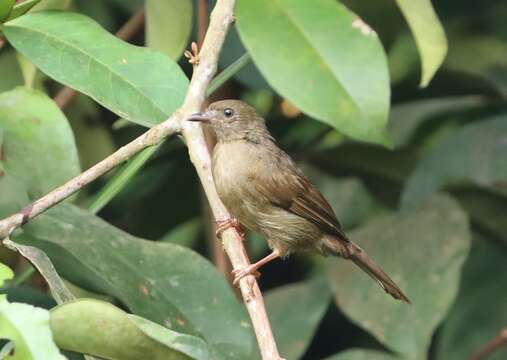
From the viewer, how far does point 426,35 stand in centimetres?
335

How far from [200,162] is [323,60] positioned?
2.50 feet

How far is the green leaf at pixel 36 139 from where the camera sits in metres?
3.04

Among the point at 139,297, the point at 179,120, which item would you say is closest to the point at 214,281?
the point at 139,297

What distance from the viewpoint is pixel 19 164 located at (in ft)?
10.2

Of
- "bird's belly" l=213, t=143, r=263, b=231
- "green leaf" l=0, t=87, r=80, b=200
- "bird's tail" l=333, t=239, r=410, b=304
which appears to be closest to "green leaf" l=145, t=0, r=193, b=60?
"bird's belly" l=213, t=143, r=263, b=231

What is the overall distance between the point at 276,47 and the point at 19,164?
34.0 inches

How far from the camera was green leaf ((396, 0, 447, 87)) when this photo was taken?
3.30m

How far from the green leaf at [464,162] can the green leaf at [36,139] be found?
1796 millimetres

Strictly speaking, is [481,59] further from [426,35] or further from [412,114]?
[426,35]

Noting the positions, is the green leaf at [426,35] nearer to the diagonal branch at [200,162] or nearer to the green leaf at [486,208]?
the diagonal branch at [200,162]

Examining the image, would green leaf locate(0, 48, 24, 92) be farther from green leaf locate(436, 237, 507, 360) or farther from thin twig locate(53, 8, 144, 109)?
green leaf locate(436, 237, 507, 360)

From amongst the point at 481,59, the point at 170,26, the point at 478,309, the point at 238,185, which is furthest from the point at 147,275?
the point at 481,59

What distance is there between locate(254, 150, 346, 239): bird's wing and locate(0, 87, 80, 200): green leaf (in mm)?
1051

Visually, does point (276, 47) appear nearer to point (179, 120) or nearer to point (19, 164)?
point (179, 120)
